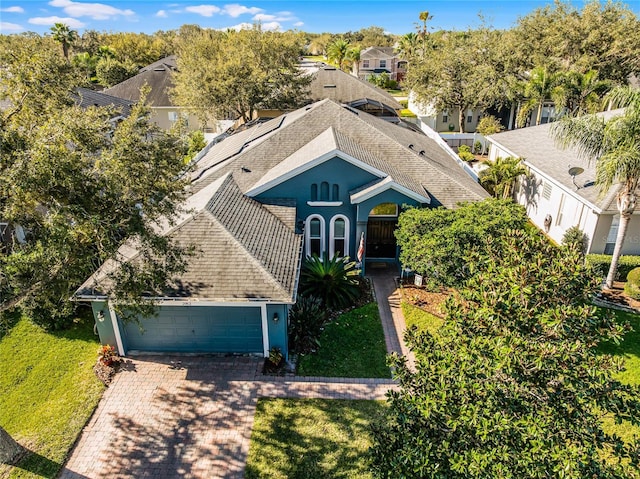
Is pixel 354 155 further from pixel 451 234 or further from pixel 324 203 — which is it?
pixel 451 234

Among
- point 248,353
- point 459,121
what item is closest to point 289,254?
point 248,353

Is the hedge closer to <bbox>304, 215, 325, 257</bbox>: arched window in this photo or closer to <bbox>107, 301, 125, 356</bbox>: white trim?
<bbox>304, 215, 325, 257</bbox>: arched window

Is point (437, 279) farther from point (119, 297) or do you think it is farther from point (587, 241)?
point (119, 297)

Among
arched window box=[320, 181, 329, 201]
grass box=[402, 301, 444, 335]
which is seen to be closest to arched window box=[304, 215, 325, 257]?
arched window box=[320, 181, 329, 201]

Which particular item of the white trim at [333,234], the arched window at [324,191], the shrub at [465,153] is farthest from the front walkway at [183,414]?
the shrub at [465,153]

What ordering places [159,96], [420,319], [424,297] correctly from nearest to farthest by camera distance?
1. [420,319]
2. [424,297]
3. [159,96]

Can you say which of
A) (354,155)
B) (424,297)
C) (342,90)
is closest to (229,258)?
(354,155)
